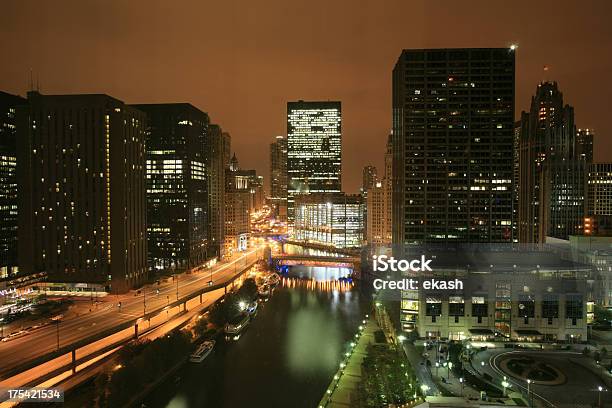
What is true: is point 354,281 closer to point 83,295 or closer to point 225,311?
point 225,311

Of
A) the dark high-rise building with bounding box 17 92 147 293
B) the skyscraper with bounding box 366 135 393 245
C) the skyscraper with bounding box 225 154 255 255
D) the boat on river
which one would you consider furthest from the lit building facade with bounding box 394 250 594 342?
the skyscraper with bounding box 225 154 255 255

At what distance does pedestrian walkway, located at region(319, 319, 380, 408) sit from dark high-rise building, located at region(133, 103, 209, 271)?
90.5 feet

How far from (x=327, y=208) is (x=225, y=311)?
1787 inches

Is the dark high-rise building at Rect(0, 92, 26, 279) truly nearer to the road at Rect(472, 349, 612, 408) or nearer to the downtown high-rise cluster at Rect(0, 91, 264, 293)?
the downtown high-rise cluster at Rect(0, 91, 264, 293)

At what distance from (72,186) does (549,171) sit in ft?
157

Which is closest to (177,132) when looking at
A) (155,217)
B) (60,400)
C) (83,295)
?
(155,217)

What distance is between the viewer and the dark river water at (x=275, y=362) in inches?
817

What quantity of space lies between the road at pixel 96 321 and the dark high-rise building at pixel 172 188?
642cm

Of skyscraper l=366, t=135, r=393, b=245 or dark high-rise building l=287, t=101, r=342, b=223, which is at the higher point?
dark high-rise building l=287, t=101, r=342, b=223

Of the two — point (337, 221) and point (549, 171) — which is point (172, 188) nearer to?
point (337, 221)

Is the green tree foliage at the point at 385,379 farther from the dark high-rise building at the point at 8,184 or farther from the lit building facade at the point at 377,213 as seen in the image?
the lit building facade at the point at 377,213

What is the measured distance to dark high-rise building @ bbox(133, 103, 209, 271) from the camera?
48.8 m

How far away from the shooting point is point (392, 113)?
45.5m

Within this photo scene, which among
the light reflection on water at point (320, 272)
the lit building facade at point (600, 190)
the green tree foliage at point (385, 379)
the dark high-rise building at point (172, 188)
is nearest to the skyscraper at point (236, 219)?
the light reflection on water at point (320, 272)
